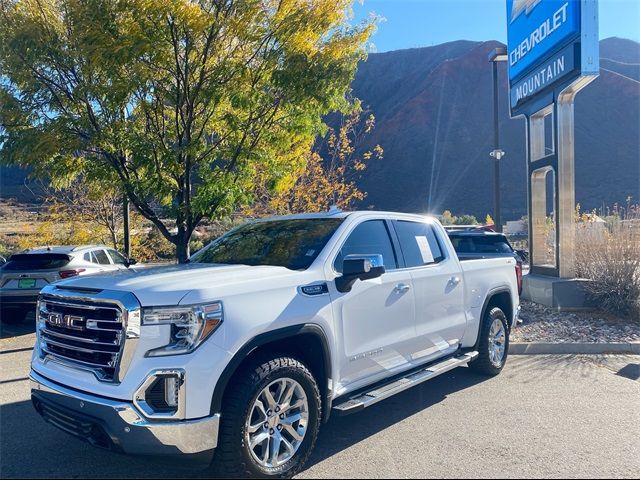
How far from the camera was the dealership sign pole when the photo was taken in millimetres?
9008

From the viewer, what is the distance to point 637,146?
52969mm

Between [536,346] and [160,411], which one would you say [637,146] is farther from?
[160,411]

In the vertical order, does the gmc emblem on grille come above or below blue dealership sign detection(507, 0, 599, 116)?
below

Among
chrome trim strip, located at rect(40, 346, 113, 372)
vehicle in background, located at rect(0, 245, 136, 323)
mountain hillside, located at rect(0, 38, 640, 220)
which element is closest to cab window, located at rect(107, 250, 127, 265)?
vehicle in background, located at rect(0, 245, 136, 323)

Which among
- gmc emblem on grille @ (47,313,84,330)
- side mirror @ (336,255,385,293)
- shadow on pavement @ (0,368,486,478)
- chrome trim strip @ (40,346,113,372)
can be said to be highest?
side mirror @ (336,255,385,293)

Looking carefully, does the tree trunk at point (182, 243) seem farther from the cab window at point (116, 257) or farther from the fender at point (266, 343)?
the fender at point (266, 343)

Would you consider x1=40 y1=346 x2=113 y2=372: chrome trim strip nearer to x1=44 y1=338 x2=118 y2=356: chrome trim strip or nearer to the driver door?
x1=44 y1=338 x2=118 y2=356: chrome trim strip

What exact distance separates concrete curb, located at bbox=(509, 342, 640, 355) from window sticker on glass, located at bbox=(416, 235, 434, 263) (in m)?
3.00

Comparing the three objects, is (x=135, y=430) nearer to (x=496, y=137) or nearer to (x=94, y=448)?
(x=94, y=448)

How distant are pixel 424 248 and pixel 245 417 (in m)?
2.82

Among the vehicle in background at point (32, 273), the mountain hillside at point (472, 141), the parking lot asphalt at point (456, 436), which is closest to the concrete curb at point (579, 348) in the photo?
the parking lot asphalt at point (456, 436)

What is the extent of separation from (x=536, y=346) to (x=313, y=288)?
16.3ft

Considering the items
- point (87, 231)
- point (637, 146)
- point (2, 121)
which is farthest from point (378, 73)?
point (2, 121)

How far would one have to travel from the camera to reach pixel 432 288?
5176 millimetres
